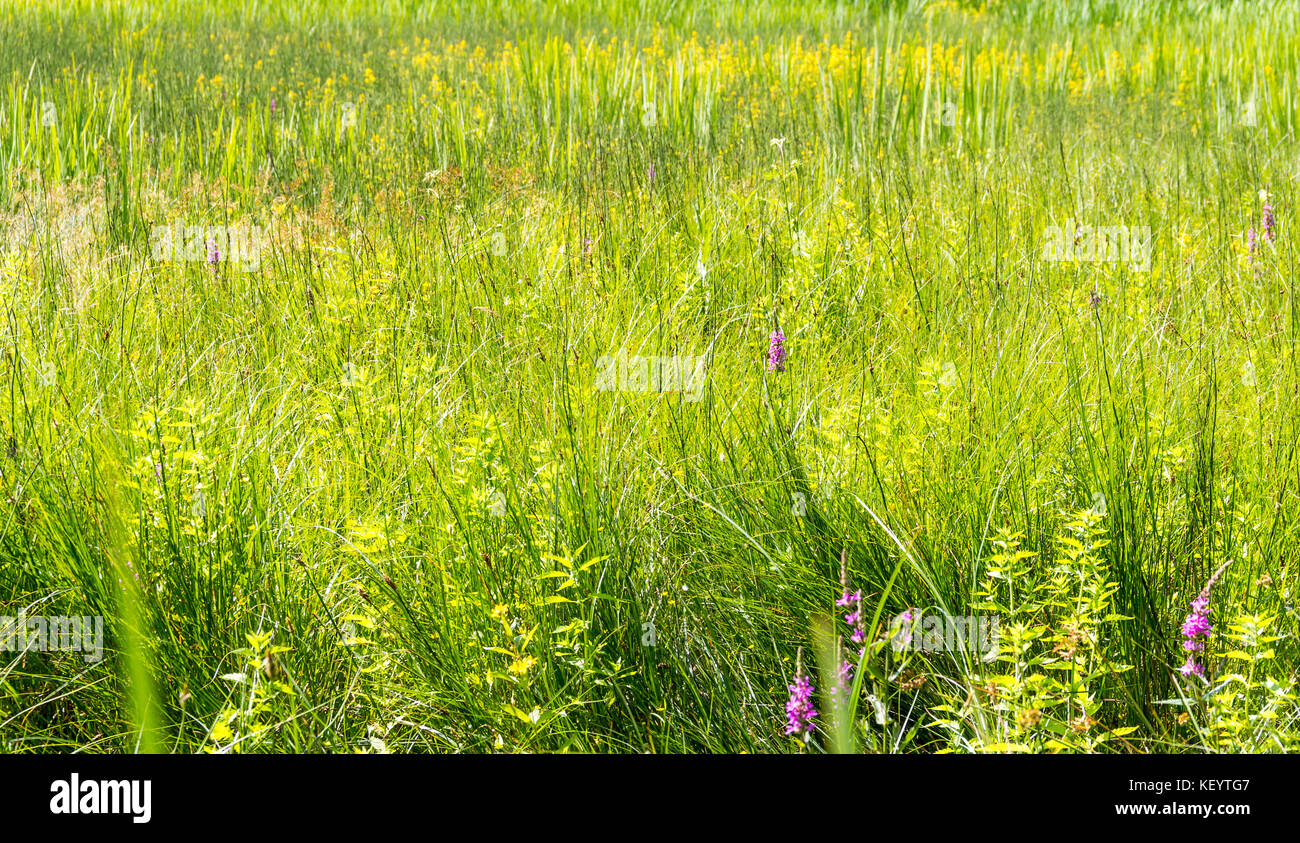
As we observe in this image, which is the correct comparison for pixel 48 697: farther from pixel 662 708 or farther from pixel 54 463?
pixel 662 708

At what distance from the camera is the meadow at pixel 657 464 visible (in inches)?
62.7

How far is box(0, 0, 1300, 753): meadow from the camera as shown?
1594 millimetres

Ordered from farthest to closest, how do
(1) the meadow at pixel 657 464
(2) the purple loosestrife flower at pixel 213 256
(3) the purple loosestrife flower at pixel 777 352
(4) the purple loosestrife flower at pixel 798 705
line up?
1. (2) the purple loosestrife flower at pixel 213 256
2. (3) the purple loosestrife flower at pixel 777 352
3. (1) the meadow at pixel 657 464
4. (4) the purple loosestrife flower at pixel 798 705

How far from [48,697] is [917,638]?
4.48 ft

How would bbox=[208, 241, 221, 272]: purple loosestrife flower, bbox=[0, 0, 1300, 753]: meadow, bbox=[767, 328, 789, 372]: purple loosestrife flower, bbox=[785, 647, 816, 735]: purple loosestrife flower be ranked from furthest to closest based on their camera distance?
bbox=[208, 241, 221, 272]: purple loosestrife flower, bbox=[767, 328, 789, 372]: purple loosestrife flower, bbox=[0, 0, 1300, 753]: meadow, bbox=[785, 647, 816, 735]: purple loosestrife flower

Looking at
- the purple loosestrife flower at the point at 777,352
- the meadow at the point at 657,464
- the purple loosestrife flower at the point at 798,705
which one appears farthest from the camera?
the purple loosestrife flower at the point at 777,352

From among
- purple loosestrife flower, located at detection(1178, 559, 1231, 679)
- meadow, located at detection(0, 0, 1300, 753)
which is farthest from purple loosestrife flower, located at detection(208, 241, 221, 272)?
purple loosestrife flower, located at detection(1178, 559, 1231, 679)

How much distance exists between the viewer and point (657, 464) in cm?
212

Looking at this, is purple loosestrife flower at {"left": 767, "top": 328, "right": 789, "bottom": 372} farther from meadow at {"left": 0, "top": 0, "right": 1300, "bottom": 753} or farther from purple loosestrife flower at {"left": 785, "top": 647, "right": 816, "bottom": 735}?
purple loosestrife flower at {"left": 785, "top": 647, "right": 816, "bottom": 735}

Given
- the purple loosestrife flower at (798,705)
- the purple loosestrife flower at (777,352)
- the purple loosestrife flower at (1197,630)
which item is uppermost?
the purple loosestrife flower at (777,352)

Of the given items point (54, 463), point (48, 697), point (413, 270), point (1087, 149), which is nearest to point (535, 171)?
point (413, 270)

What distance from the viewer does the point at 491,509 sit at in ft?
5.81

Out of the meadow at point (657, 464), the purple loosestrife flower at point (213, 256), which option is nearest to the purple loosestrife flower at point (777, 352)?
the meadow at point (657, 464)

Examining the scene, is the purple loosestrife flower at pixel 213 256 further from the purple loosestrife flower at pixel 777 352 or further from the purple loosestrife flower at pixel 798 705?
the purple loosestrife flower at pixel 798 705
